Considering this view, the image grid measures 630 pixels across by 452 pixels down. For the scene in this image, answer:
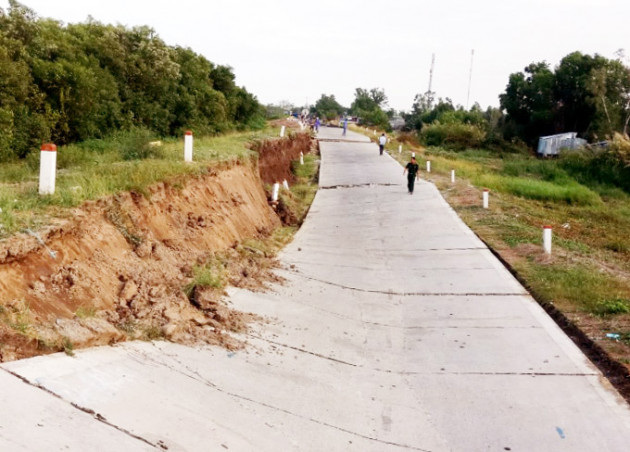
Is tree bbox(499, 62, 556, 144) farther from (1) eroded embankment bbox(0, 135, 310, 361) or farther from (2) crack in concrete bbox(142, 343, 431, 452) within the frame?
(2) crack in concrete bbox(142, 343, 431, 452)

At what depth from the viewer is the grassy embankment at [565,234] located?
34.6 feet

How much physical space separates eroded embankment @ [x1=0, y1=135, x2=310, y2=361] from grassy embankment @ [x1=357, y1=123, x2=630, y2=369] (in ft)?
19.0

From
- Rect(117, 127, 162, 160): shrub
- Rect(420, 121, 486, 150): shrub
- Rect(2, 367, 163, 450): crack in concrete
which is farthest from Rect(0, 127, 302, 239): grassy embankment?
Rect(420, 121, 486, 150): shrub

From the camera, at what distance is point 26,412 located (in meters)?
4.47

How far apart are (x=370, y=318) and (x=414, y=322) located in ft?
2.46

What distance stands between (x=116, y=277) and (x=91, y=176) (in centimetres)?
287

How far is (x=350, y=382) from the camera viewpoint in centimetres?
787

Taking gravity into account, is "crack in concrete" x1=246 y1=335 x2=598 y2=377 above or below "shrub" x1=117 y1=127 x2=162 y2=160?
below

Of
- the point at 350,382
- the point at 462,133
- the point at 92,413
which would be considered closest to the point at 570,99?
the point at 462,133

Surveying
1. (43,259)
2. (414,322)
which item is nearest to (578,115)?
(414,322)

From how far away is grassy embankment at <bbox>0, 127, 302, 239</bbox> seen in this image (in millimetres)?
7539

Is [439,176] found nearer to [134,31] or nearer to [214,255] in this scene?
[134,31]

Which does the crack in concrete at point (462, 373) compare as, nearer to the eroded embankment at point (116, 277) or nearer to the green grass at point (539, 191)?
the eroded embankment at point (116, 277)

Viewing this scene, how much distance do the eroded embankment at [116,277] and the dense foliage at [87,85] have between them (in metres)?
8.94
